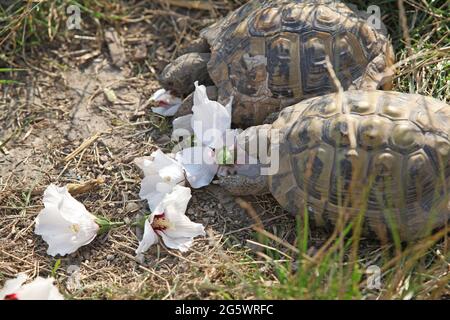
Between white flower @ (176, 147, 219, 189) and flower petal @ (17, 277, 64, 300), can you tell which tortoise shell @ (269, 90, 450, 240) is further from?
flower petal @ (17, 277, 64, 300)

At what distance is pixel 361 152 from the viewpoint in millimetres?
3117

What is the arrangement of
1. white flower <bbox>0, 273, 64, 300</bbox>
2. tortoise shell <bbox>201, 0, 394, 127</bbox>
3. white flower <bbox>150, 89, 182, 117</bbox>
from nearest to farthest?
white flower <bbox>0, 273, 64, 300</bbox> → tortoise shell <bbox>201, 0, 394, 127</bbox> → white flower <bbox>150, 89, 182, 117</bbox>

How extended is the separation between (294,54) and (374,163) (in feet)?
2.82

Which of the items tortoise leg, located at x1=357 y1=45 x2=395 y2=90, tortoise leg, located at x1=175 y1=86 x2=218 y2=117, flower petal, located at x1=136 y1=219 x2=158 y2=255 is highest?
tortoise leg, located at x1=357 y1=45 x2=395 y2=90

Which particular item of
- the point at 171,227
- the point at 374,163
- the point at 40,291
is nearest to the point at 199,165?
the point at 171,227

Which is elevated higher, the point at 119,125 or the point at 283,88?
the point at 283,88

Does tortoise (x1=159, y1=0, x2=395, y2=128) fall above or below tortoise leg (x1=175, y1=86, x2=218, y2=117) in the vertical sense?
above

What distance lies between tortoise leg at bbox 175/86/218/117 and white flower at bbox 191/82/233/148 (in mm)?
237

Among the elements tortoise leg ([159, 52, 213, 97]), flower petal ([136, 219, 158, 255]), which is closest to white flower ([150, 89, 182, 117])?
tortoise leg ([159, 52, 213, 97])

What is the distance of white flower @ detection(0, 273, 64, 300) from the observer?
2.89 metres

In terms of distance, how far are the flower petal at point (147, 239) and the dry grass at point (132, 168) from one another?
0.18ft
